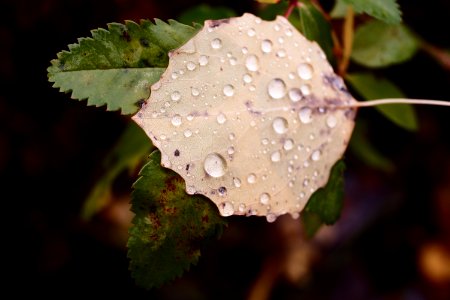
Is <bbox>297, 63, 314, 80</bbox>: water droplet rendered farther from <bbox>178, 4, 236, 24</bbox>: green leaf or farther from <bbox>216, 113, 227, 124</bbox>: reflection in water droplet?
<bbox>178, 4, 236, 24</bbox>: green leaf

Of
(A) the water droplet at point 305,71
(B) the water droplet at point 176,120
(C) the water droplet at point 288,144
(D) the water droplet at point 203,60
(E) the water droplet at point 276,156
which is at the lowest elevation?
(E) the water droplet at point 276,156

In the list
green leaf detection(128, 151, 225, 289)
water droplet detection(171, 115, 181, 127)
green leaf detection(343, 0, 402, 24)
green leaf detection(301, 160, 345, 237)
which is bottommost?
green leaf detection(301, 160, 345, 237)

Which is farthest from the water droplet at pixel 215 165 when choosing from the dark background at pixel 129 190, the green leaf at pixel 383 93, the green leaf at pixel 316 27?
the dark background at pixel 129 190

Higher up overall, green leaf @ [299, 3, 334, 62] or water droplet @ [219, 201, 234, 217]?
green leaf @ [299, 3, 334, 62]

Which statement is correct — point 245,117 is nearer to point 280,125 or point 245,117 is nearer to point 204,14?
point 280,125

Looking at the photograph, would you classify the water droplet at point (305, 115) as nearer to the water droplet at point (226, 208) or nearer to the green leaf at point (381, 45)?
the water droplet at point (226, 208)

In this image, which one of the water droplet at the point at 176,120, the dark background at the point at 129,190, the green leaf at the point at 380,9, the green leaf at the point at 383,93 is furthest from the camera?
the dark background at the point at 129,190

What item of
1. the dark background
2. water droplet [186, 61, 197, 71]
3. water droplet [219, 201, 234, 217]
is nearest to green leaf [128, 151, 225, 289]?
water droplet [219, 201, 234, 217]
